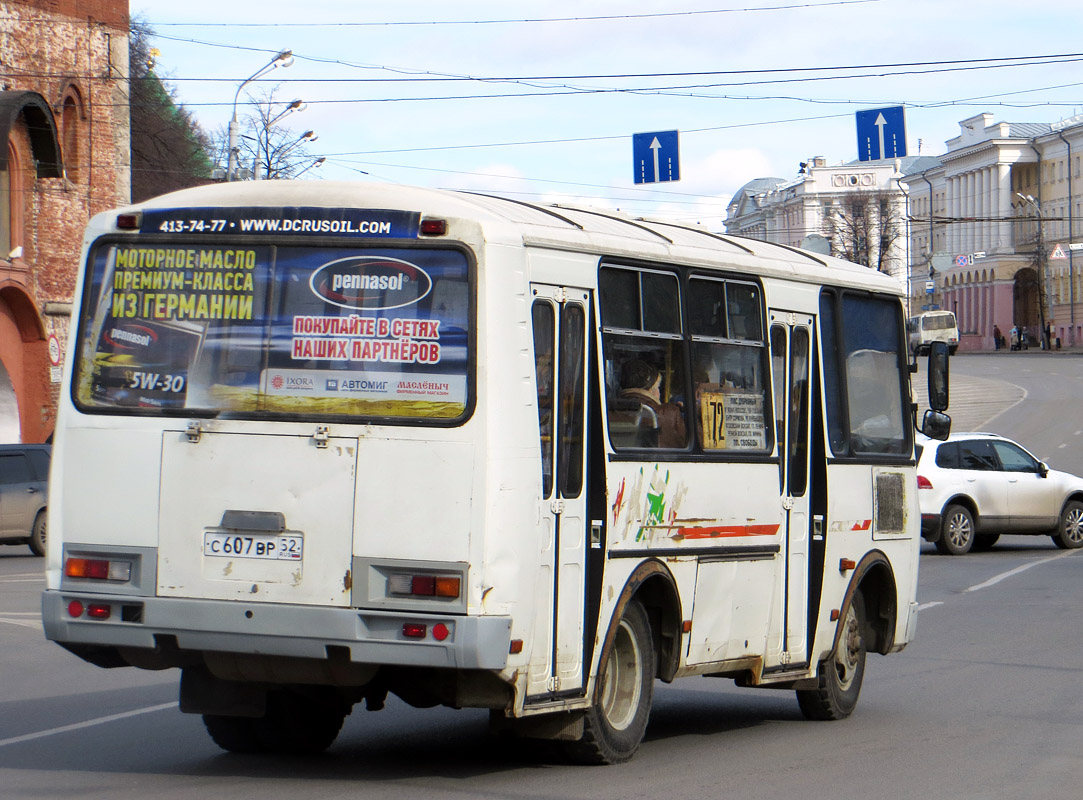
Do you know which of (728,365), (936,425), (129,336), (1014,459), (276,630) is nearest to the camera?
(276,630)

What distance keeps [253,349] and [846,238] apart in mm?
119451

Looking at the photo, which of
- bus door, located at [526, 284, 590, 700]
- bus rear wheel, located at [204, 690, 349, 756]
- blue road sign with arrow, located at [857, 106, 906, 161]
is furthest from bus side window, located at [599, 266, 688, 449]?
blue road sign with arrow, located at [857, 106, 906, 161]

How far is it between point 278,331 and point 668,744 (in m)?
3.22

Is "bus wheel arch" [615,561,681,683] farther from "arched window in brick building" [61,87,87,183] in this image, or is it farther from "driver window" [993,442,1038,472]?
"arched window in brick building" [61,87,87,183]

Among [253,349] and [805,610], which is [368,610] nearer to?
[253,349]

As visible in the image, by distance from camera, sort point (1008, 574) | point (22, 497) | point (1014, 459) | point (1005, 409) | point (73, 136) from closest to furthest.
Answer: point (1008, 574) → point (1014, 459) → point (22, 497) → point (73, 136) → point (1005, 409)

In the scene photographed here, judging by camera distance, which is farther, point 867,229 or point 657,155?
point 867,229

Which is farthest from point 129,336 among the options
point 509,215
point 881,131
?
point 881,131

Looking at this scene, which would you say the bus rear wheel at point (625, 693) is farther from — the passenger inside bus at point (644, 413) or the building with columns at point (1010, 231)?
the building with columns at point (1010, 231)

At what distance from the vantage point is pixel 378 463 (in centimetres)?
744

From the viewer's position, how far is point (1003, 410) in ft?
183

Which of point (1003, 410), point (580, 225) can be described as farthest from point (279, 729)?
point (1003, 410)

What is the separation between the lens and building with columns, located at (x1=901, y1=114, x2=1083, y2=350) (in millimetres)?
118938

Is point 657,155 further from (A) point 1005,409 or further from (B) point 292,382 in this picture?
(A) point 1005,409
